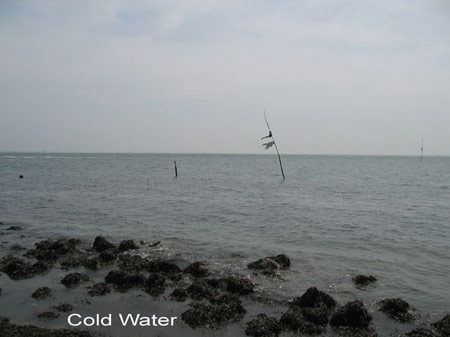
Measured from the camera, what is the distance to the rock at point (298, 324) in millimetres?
9875

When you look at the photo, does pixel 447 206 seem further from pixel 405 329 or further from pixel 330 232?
pixel 405 329

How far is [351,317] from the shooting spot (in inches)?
404

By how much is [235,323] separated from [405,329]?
4.53m

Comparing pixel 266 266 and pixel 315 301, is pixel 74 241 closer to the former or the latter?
pixel 266 266

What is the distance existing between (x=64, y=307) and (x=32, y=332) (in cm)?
184

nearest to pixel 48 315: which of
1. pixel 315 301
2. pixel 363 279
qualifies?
pixel 315 301

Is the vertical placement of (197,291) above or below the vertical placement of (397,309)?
above

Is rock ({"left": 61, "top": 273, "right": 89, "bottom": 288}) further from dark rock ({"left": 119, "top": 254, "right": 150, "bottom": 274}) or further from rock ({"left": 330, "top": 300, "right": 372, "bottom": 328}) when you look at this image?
rock ({"left": 330, "top": 300, "right": 372, "bottom": 328})

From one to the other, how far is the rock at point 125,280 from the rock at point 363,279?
756 centimetres

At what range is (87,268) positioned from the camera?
14.7 meters

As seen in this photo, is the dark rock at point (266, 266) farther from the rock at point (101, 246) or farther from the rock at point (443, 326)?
the rock at point (101, 246)

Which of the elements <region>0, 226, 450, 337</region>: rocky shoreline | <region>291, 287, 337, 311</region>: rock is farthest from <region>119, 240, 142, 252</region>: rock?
<region>291, 287, 337, 311</region>: rock

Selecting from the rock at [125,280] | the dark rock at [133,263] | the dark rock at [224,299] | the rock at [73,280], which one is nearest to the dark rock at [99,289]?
the rock at [125,280]

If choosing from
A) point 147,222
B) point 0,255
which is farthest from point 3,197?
point 0,255
